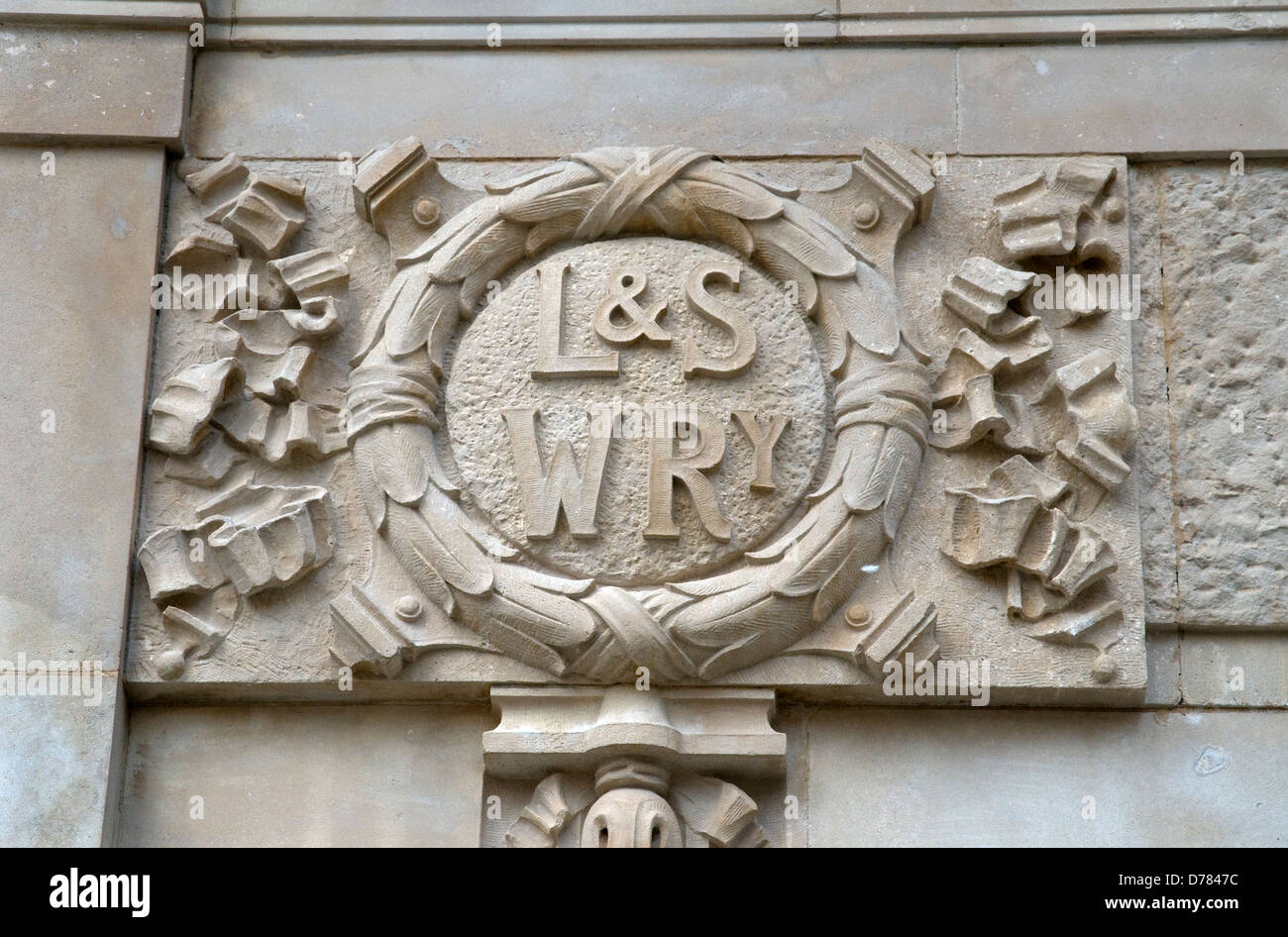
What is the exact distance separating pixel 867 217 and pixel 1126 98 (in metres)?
0.93

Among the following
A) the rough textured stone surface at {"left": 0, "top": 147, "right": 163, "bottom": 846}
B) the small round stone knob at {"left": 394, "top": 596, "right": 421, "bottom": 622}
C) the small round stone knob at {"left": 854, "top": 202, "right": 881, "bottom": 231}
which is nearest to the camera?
the rough textured stone surface at {"left": 0, "top": 147, "right": 163, "bottom": 846}

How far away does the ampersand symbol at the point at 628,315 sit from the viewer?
645cm

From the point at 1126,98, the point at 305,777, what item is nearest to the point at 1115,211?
the point at 1126,98

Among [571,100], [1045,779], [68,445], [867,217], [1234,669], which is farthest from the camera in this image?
[571,100]

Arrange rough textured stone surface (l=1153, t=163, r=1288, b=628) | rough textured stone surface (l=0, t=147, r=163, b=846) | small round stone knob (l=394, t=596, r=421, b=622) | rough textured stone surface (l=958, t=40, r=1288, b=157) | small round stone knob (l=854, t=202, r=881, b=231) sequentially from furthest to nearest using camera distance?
rough textured stone surface (l=958, t=40, r=1288, b=157) → small round stone knob (l=854, t=202, r=881, b=231) → rough textured stone surface (l=1153, t=163, r=1288, b=628) → small round stone knob (l=394, t=596, r=421, b=622) → rough textured stone surface (l=0, t=147, r=163, b=846)

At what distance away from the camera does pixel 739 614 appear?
6125 mm

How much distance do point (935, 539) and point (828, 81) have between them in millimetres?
1550

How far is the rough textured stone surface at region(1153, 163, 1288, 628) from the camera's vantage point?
6.37 m

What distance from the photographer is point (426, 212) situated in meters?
6.71

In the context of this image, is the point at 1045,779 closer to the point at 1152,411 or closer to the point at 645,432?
the point at 1152,411

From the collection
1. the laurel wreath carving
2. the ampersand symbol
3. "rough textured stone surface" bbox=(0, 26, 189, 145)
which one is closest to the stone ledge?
"rough textured stone surface" bbox=(0, 26, 189, 145)

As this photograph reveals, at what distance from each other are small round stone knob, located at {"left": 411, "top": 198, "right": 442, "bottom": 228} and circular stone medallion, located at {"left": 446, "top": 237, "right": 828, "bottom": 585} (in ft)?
1.01

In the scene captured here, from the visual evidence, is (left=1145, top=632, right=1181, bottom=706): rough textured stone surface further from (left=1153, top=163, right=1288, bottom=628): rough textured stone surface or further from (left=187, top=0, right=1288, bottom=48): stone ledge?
(left=187, top=0, right=1288, bottom=48): stone ledge

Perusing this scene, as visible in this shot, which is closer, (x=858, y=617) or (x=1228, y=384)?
(x=858, y=617)
